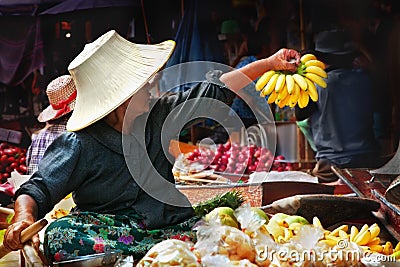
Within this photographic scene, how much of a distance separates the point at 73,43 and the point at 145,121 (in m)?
4.09

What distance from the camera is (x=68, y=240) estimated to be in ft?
8.78

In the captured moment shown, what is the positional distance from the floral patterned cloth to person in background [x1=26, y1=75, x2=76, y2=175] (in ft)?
4.20

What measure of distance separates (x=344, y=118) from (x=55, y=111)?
2.28 meters

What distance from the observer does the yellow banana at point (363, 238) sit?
254cm

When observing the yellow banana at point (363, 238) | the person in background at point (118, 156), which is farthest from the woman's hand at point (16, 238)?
the yellow banana at point (363, 238)

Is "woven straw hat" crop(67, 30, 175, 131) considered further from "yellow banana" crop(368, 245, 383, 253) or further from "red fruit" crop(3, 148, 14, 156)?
"red fruit" crop(3, 148, 14, 156)

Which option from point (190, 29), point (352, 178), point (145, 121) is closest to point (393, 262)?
point (145, 121)

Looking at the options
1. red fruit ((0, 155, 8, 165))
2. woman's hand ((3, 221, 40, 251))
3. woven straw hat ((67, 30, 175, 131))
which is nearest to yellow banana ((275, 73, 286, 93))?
woven straw hat ((67, 30, 175, 131))

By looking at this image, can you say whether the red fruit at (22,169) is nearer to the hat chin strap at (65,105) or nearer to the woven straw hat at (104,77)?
the hat chin strap at (65,105)

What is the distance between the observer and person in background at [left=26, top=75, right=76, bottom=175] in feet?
13.0

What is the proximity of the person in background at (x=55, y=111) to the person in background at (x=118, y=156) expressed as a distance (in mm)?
1076

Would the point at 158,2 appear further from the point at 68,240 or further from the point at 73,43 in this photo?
the point at 68,240

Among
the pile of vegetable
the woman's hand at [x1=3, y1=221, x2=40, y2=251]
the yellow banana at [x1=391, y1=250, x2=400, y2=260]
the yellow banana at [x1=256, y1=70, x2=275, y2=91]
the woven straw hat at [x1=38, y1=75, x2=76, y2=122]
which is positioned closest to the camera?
the pile of vegetable

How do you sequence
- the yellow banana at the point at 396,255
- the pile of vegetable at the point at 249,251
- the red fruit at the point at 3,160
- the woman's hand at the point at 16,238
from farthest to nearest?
1. the red fruit at the point at 3,160
2. the yellow banana at the point at 396,255
3. the woman's hand at the point at 16,238
4. the pile of vegetable at the point at 249,251
